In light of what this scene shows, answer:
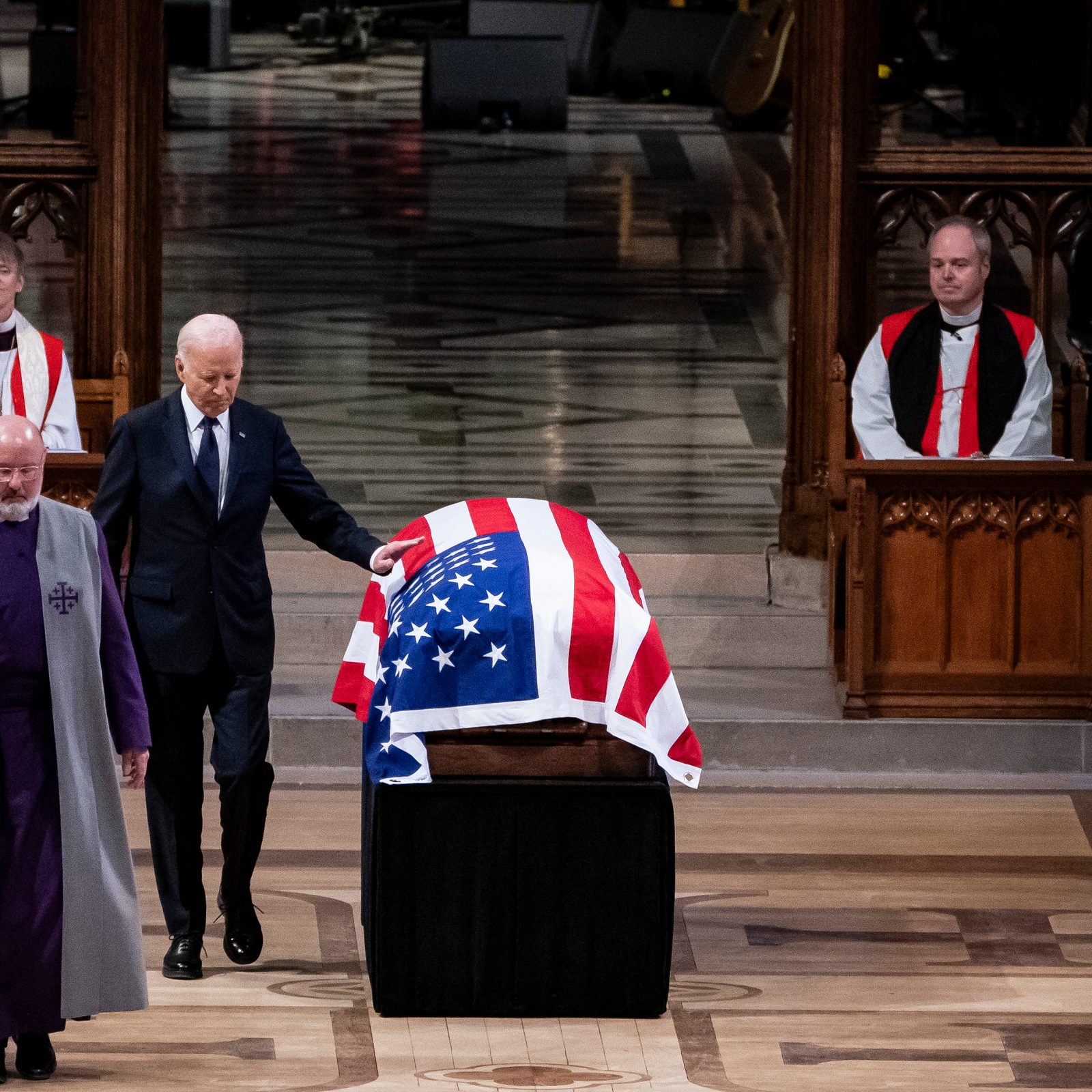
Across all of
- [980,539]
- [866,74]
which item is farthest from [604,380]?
[980,539]

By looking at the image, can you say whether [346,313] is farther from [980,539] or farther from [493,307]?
[980,539]

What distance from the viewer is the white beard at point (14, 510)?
5.48 m

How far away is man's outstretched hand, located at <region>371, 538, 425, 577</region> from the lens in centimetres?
617

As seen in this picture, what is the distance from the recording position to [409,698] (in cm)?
599

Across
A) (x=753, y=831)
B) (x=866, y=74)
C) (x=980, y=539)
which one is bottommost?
(x=753, y=831)

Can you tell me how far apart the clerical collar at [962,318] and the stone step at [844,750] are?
1.31 metres

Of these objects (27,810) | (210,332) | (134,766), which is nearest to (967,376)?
(210,332)

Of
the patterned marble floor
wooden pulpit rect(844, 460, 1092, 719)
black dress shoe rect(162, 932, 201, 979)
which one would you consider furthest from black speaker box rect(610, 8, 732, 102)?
black dress shoe rect(162, 932, 201, 979)

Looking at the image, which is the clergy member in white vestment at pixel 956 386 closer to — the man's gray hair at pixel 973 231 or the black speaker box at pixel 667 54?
the man's gray hair at pixel 973 231

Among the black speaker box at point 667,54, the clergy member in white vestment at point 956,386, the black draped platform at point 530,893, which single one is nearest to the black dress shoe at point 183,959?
the black draped platform at point 530,893

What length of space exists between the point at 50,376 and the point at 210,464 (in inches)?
84.2

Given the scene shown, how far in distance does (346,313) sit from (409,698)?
29.3 feet

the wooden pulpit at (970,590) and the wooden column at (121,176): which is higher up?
the wooden column at (121,176)

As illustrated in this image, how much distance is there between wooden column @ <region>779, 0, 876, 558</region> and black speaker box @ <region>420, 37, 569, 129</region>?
1408 cm
